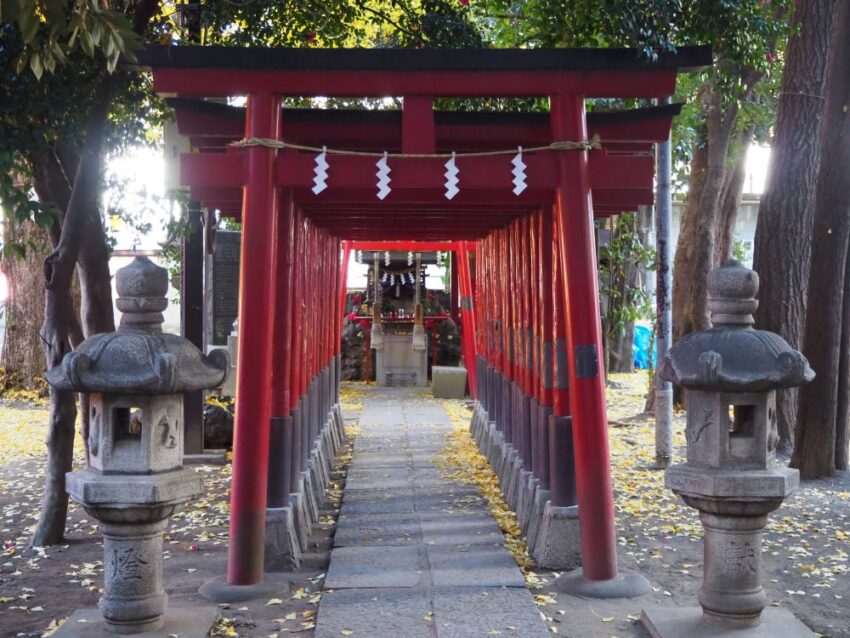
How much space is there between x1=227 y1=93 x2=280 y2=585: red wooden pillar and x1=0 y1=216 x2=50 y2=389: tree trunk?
13.0m

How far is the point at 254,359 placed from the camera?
611cm

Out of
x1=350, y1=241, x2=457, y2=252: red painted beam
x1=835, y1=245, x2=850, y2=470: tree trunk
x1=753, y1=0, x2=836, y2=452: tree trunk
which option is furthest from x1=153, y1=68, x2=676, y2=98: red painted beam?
x1=350, y1=241, x2=457, y2=252: red painted beam

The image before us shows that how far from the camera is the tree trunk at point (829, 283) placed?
383 inches

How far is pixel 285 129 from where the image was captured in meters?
6.95

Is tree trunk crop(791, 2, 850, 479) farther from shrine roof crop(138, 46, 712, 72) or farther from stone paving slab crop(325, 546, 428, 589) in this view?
stone paving slab crop(325, 546, 428, 589)

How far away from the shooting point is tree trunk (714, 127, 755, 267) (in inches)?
668

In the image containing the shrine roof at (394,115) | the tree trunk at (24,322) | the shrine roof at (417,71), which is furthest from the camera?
the tree trunk at (24,322)

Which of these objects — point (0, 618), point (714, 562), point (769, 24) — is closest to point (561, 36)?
point (769, 24)

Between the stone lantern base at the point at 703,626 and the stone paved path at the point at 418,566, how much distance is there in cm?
65

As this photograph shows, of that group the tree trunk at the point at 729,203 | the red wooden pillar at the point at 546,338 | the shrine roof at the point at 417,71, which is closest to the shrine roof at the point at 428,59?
the shrine roof at the point at 417,71

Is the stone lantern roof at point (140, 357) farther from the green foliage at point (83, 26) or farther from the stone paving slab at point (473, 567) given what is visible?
the stone paving slab at point (473, 567)

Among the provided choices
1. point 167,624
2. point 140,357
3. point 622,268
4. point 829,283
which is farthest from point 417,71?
point 622,268

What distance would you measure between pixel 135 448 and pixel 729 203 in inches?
588

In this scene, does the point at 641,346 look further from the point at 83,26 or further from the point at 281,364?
the point at 83,26
